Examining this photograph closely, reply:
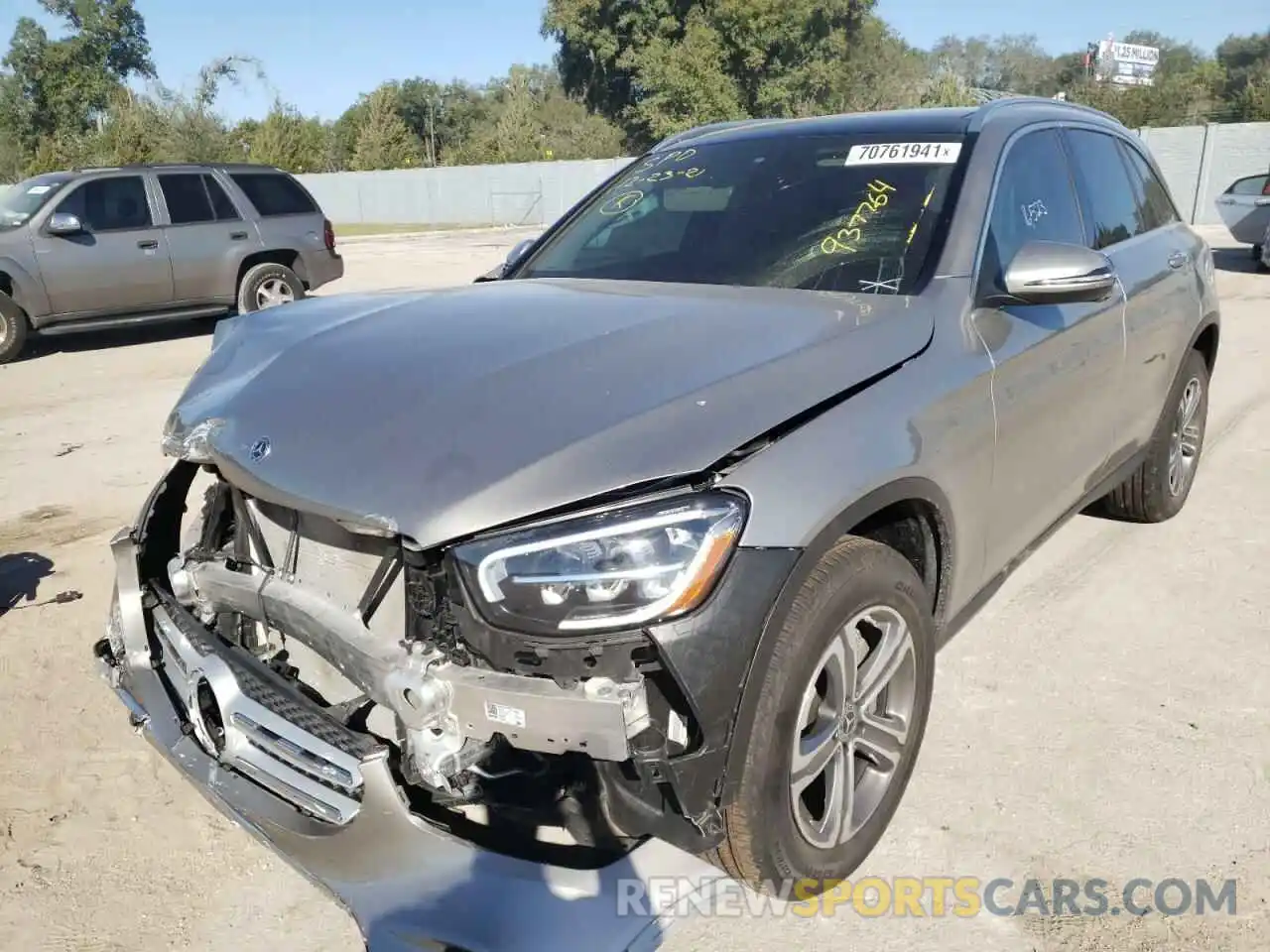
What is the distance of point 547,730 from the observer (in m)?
1.87

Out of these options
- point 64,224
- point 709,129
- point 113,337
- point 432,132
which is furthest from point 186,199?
point 432,132

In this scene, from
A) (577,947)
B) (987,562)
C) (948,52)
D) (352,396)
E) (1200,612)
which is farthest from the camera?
(948,52)

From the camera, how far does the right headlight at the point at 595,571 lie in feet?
6.27

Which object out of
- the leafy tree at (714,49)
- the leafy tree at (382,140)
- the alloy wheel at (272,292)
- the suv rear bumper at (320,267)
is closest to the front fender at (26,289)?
the alloy wheel at (272,292)

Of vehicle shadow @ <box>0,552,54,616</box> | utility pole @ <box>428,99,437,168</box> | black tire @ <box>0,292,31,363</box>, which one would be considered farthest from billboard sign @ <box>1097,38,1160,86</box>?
vehicle shadow @ <box>0,552,54,616</box>

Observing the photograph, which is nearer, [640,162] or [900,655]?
[900,655]

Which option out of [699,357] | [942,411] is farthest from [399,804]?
[942,411]

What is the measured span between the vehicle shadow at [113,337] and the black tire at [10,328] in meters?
0.37

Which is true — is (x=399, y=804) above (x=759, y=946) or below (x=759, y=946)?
above

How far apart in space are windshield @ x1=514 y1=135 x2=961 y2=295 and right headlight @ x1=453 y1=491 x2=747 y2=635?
1281mm

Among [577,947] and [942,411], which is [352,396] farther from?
[942,411]

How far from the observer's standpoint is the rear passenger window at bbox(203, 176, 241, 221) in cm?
1123

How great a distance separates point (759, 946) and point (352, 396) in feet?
5.19

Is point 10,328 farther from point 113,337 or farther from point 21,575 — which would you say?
point 21,575
